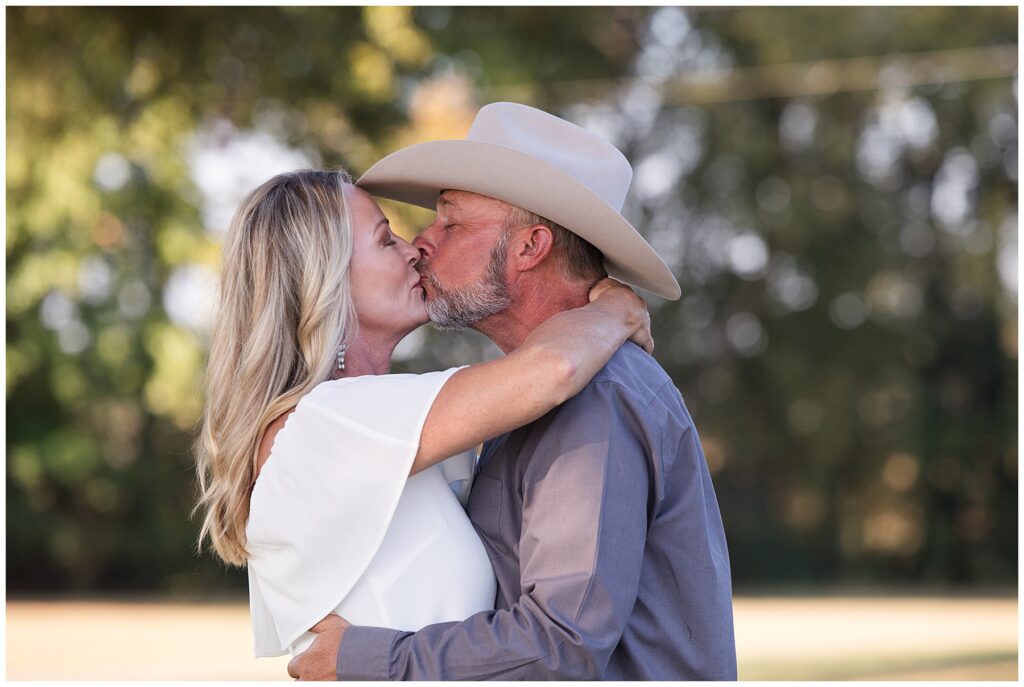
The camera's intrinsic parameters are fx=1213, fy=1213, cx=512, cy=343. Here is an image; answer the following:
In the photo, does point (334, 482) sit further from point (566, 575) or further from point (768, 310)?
point (768, 310)

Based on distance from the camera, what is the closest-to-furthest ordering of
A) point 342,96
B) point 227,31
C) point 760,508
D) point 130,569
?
point 227,31 → point 342,96 → point 130,569 → point 760,508

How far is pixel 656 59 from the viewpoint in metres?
21.1

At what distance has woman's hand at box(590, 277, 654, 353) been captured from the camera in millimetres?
2869

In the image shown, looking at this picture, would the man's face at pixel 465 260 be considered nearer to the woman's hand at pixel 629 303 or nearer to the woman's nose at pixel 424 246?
the woman's nose at pixel 424 246

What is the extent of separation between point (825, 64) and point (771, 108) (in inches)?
49.5

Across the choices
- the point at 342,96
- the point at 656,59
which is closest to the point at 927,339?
the point at 656,59

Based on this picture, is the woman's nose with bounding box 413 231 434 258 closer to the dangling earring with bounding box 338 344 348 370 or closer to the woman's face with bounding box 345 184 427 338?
the woman's face with bounding box 345 184 427 338

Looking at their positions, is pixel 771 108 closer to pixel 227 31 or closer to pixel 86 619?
pixel 227 31

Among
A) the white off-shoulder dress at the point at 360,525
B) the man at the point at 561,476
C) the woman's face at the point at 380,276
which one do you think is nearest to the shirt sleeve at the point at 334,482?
the white off-shoulder dress at the point at 360,525

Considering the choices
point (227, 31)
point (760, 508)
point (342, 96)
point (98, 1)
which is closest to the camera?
point (98, 1)

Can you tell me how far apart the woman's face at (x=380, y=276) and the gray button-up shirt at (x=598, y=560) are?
0.47 meters

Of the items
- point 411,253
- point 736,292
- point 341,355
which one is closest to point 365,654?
point 341,355

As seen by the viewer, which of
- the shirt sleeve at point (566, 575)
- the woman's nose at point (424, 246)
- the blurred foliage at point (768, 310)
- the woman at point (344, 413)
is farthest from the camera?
the blurred foliage at point (768, 310)

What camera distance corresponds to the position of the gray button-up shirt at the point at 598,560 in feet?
7.92
